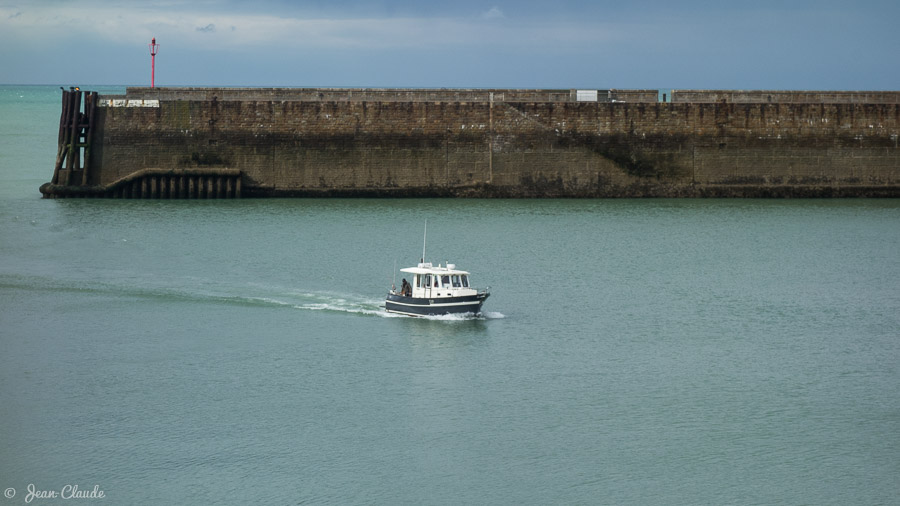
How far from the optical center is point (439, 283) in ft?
87.6

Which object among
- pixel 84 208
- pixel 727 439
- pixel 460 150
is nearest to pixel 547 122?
pixel 460 150

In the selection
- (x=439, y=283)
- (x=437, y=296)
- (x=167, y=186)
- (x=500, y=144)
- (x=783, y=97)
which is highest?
(x=783, y=97)

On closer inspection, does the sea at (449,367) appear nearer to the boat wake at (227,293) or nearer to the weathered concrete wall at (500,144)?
the boat wake at (227,293)

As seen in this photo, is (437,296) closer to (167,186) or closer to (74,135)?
(167,186)

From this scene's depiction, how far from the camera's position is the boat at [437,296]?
26328 mm

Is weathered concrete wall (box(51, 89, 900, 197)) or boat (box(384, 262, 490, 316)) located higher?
weathered concrete wall (box(51, 89, 900, 197))

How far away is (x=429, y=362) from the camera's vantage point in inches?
910

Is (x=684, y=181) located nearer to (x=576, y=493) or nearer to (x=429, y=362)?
(x=429, y=362)

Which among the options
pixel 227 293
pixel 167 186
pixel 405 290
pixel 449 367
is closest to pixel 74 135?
pixel 167 186

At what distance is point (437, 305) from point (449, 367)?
380 cm

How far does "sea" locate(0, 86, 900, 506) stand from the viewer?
17578mm

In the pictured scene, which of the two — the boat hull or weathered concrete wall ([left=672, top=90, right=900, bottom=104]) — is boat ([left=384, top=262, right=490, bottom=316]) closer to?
the boat hull

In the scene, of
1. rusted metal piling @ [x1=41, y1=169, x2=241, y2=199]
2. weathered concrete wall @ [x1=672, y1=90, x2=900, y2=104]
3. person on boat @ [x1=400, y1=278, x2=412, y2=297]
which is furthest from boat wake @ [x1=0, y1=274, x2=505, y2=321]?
weathered concrete wall @ [x1=672, y1=90, x2=900, y2=104]

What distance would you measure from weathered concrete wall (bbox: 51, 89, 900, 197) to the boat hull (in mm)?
19304
